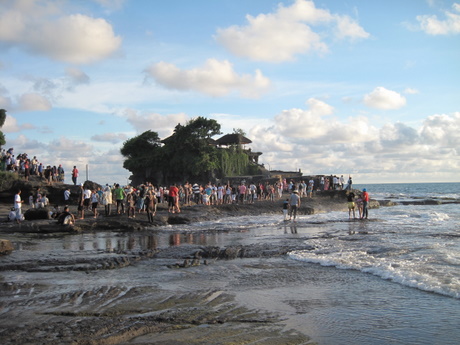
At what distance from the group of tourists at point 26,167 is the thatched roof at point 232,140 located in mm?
24075

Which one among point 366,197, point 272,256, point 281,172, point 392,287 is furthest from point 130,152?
point 392,287

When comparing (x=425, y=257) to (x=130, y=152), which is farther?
(x=130, y=152)

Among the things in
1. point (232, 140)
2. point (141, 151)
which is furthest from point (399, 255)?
point (141, 151)

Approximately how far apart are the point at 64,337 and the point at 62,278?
12.0ft

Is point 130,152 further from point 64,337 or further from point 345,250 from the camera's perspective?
point 64,337

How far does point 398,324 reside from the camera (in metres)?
5.36

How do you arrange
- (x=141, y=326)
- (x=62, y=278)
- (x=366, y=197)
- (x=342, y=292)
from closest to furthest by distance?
(x=141, y=326) → (x=342, y=292) → (x=62, y=278) → (x=366, y=197)

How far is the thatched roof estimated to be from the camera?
5149 cm

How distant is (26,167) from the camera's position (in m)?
28.1

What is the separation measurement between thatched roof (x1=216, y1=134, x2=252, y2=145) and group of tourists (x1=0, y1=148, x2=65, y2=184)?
2408 cm

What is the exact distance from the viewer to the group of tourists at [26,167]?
28172mm

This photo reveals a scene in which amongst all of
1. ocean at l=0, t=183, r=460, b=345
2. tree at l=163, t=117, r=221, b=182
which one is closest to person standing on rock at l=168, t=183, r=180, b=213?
ocean at l=0, t=183, r=460, b=345

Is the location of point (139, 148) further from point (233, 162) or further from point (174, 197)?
point (174, 197)

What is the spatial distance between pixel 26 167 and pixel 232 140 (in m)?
27.8
